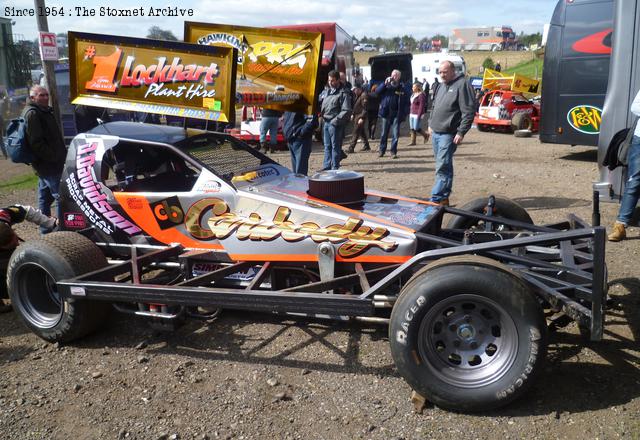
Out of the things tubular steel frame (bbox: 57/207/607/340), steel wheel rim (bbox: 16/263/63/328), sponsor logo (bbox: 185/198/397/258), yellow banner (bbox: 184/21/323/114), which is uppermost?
yellow banner (bbox: 184/21/323/114)

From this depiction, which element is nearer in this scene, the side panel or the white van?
the side panel

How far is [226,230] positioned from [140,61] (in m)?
1.62

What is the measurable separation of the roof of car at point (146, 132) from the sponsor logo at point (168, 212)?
53 cm

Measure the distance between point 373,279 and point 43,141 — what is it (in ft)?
13.9

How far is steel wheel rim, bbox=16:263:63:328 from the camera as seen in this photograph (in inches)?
159

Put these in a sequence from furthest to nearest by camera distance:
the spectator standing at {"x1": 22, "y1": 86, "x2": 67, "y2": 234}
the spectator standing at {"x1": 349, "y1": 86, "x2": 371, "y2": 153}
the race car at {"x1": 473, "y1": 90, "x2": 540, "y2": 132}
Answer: the race car at {"x1": 473, "y1": 90, "x2": 540, "y2": 132}, the spectator standing at {"x1": 349, "y1": 86, "x2": 371, "y2": 153}, the spectator standing at {"x1": 22, "y1": 86, "x2": 67, "y2": 234}

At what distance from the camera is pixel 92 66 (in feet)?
15.0

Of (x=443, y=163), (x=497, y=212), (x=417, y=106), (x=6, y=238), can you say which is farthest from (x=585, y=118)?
(x=6, y=238)

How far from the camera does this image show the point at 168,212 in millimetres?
4305

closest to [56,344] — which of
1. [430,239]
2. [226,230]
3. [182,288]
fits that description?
[182,288]

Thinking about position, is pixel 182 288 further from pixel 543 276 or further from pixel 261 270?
pixel 543 276

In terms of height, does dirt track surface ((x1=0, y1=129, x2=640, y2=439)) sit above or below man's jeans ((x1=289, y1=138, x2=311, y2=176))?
below

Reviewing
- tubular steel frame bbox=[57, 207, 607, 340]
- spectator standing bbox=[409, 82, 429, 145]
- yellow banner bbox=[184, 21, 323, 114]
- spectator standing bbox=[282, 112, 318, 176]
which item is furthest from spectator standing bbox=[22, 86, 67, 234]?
spectator standing bbox=[409, 82, 429, 145]

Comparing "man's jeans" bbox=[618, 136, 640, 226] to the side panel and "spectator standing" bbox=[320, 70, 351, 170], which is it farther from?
the side panel
